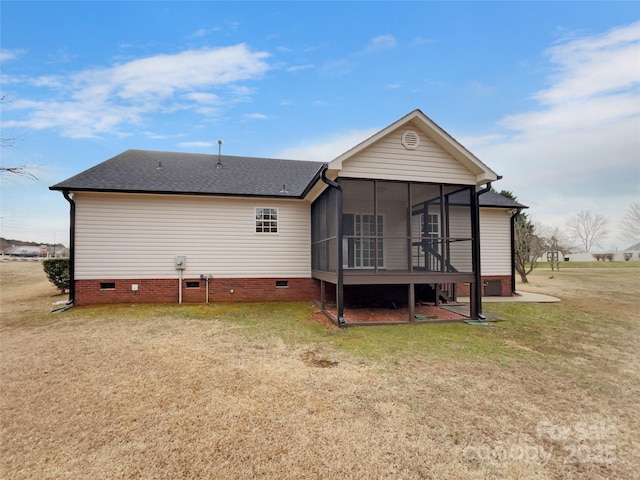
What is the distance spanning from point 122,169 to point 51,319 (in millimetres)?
5733

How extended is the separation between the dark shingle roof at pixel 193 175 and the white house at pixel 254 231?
0.06m

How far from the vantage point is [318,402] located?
388 centimetres

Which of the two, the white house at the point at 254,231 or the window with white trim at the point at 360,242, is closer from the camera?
the white house at the point at 254,231

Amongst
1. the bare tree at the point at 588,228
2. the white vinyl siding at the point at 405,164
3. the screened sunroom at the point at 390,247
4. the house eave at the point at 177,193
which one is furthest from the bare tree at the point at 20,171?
the bare tree at the point at 588,228

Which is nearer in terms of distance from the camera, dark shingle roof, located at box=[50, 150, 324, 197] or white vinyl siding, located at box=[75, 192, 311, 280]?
white vinyl siding, located at box=[75, 192, 311, 280]

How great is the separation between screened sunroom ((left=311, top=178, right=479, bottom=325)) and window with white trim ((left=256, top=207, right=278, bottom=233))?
1.40m

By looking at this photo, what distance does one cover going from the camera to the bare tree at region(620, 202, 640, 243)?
34.7 m

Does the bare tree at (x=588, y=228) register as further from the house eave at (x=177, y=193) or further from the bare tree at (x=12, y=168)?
the bare tree at (x=12, y=168)

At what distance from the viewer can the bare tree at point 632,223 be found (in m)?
34.7

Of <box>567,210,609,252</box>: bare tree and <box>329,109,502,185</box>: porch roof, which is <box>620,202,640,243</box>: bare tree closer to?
<box>567,210,609,252</box>: bare tree

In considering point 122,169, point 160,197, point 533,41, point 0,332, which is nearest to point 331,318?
point 160,197

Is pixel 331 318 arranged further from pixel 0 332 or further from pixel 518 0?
pixel 518 0

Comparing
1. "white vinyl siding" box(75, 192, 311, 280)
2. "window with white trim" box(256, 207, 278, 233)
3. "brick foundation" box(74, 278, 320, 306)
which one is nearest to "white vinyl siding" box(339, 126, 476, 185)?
"white vinyl siding" box(75, 192, 311, 280)

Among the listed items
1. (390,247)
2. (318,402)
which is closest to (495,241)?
(390,247)
